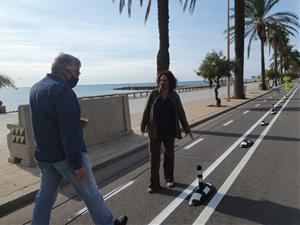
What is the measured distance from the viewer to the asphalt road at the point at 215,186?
17.3ft

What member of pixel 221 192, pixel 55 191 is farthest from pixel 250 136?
pixel 55 191

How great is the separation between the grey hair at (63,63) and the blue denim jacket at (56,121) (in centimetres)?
8

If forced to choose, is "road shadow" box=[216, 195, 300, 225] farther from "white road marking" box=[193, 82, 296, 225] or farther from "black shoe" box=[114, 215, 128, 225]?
"black shoe" box=[114, 215, 128, 225]

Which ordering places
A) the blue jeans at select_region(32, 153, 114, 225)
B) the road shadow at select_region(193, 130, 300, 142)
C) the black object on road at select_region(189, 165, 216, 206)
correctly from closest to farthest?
the blue jeans at select_region(32, 153, 114, 225) → the black object on road at select_region(189, 165, 216, 206) → the road shadow at select_region(193, 130, 300, 142)

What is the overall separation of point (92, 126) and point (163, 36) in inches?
268

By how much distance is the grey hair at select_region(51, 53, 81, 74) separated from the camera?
4.09 m

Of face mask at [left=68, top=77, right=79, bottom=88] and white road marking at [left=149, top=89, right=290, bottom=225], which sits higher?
face mask at [left=68, top=77, right=79, bottom=88]

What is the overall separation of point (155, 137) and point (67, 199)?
1642 millimetres

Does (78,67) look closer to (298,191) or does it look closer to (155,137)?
(155,137)

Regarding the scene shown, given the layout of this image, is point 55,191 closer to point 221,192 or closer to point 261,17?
point 221,192

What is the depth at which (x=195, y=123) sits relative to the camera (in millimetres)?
15766

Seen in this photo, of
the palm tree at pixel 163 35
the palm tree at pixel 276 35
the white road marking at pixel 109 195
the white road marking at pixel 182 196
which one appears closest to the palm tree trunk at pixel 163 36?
the palm tree at pixel 163 35

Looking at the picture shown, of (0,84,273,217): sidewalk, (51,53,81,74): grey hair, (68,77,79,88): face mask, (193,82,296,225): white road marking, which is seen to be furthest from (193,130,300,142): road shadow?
(51,53,81,74): grey hair

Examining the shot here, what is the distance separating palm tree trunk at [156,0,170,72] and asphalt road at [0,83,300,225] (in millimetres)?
6006
